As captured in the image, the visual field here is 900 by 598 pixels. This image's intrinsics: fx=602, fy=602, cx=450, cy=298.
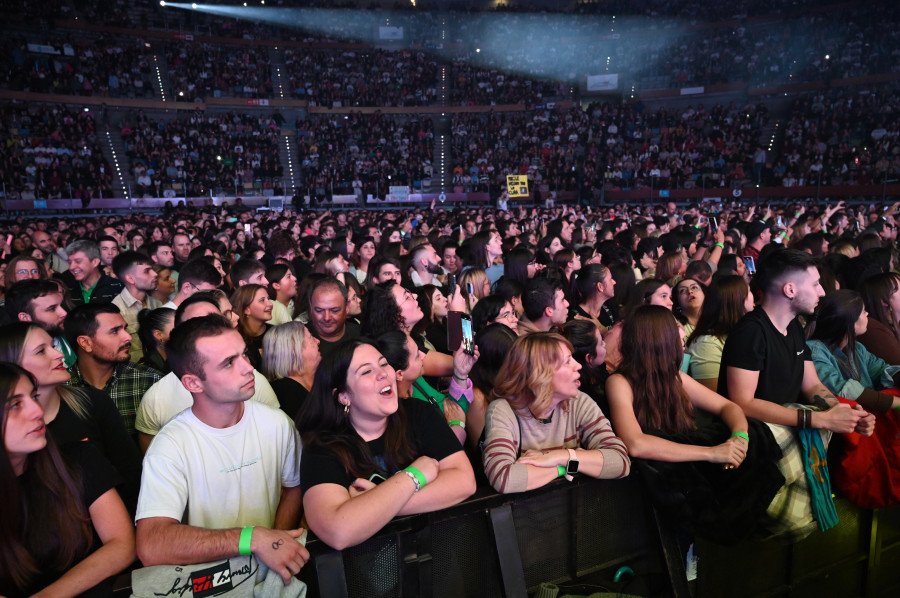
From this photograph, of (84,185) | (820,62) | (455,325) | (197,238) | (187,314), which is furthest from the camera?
(820,62)

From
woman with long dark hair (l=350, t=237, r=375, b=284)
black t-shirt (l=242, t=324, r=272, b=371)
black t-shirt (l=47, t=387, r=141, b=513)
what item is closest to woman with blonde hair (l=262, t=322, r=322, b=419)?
black t-shirt (l=242, t=324, r=272, b=371)

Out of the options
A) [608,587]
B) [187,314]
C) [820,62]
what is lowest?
[608,587]

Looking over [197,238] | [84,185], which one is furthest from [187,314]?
[84,185]

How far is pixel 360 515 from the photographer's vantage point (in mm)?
2113

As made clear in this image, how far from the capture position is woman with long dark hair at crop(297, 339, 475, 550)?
7.06 feet

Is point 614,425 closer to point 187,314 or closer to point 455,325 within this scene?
point 455,325

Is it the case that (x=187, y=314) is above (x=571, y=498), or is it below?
above

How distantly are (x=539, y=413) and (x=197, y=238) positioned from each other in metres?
10.1

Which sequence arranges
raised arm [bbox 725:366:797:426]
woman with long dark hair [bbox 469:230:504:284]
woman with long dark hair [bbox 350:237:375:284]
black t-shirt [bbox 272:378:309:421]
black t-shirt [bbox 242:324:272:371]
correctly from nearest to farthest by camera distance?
raised arm [bbox 725:366:797:426], black t-shirt [bbox 272:378:309:421], black t-shirt [bbox 242:324:272:371], woman with long dark hair [bbox 469:230:504:284], woman with long dark hair [bbox 350:237:375:284]

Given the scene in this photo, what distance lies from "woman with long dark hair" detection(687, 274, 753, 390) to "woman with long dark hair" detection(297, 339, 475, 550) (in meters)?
2.14

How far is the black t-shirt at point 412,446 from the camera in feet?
7.59

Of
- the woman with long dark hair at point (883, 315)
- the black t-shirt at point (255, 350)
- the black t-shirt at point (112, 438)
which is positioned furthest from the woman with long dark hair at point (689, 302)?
the black t-shirt at point (112, 438)

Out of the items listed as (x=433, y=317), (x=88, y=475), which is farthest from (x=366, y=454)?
(x=433, y=317)

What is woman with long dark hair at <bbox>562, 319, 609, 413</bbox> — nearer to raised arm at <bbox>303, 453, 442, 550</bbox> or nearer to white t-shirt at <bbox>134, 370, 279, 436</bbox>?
raised arm at <bbox>303, 453, 442, 550</bbox>
